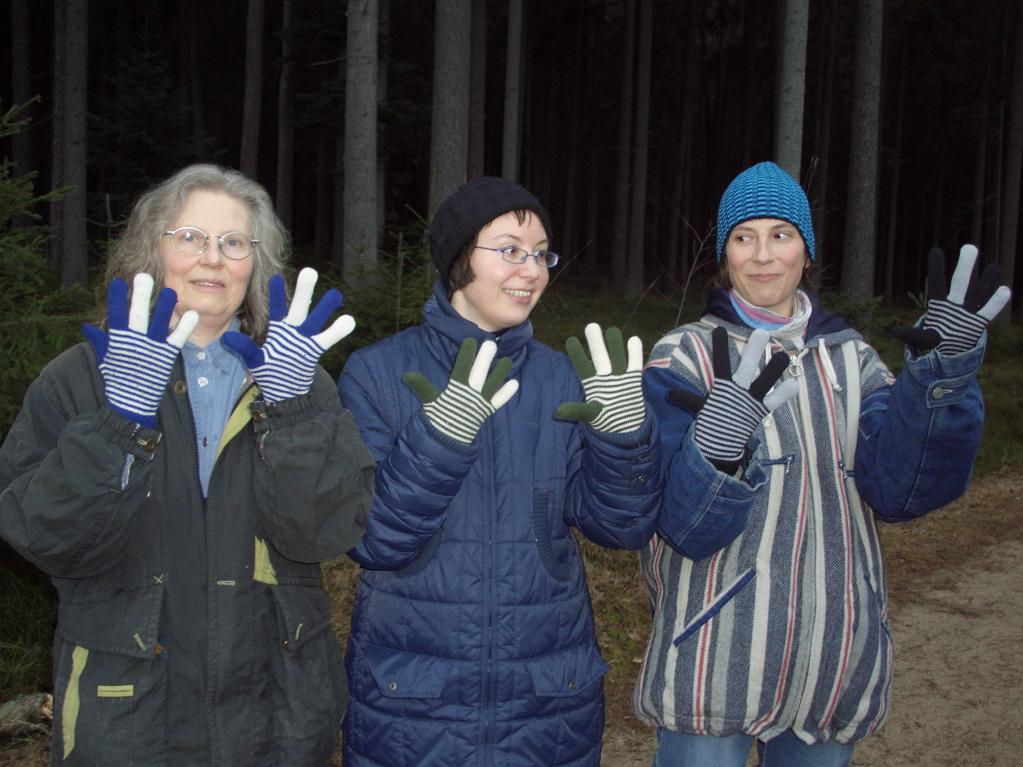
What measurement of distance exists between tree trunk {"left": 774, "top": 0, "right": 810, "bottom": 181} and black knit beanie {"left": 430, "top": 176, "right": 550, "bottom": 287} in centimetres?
766

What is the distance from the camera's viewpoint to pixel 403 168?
2483 centimetres

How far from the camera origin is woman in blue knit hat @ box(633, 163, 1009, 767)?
2.29 m

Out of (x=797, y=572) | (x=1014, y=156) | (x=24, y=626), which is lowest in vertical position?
(x=24, y=626)

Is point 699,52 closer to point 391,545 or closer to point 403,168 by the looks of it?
point 403,168

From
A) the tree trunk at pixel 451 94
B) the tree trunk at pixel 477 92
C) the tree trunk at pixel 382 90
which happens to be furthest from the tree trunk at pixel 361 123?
the tree trunk at pixel 477 92

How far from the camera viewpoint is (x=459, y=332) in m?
2.50

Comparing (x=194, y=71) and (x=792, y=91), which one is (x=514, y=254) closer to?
(x=792, y=91)

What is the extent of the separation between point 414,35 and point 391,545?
66.7 feet

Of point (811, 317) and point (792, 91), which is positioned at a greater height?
point (792, 91)

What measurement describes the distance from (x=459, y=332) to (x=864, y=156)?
1052 centimetres

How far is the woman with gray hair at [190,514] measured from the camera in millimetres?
1985

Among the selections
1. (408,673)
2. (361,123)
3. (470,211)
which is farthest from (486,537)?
(361,123)

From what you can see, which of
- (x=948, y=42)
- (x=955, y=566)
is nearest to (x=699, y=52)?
(x=948, y=42)

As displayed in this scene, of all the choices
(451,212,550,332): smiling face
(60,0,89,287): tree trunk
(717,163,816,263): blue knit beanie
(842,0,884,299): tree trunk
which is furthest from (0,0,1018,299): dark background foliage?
(451,212,550,332): smiling face
